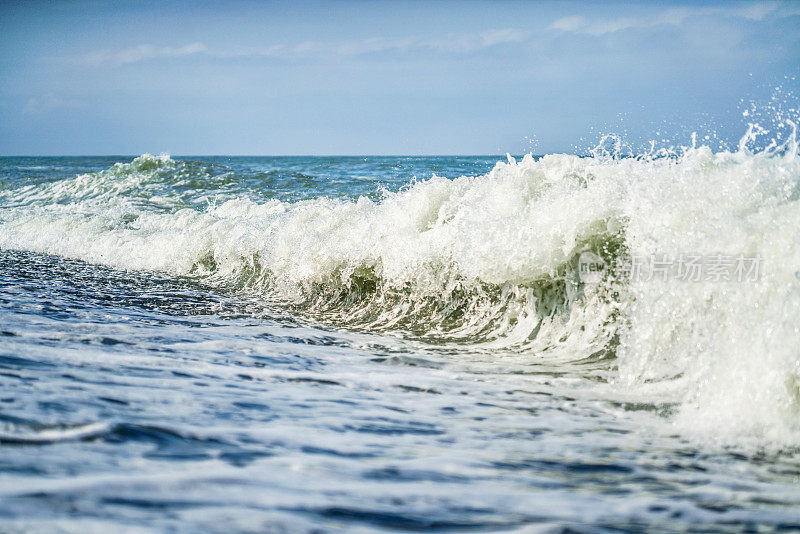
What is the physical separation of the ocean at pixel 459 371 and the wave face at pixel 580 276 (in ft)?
0.05

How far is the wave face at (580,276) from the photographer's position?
287 centimetres

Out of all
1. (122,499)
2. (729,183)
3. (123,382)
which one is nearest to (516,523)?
(122,499)

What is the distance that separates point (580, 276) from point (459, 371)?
1.31 metres

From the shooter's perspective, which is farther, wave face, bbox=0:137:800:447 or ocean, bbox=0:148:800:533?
wave face, bbox=0:137:800:447

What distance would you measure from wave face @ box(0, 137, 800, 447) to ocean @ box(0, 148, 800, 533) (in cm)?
1

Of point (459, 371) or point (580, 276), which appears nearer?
point (459, 371)

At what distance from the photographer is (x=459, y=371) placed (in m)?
3.69

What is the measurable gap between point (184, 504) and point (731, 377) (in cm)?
213

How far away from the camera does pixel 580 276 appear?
4.55 metres

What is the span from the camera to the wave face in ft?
9.40

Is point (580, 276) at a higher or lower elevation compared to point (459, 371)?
higher

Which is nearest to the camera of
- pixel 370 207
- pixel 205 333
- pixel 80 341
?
pixel 80 341

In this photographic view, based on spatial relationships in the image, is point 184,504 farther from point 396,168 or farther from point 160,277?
point 396,168

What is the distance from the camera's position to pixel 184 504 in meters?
1.70
